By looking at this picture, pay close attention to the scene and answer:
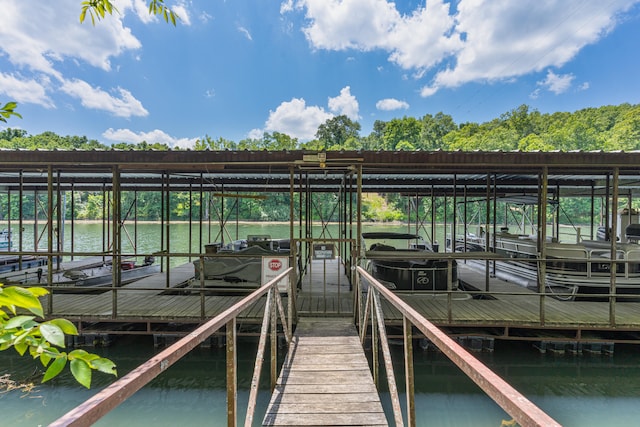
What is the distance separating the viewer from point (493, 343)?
5668 mm

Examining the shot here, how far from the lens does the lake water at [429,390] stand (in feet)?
13.5

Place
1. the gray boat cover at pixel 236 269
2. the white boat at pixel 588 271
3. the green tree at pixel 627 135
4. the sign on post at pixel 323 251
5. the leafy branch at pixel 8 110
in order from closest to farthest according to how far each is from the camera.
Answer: the leafy branch at pixel 8 110 < the sign on post at pixel 323 251 < the white boat at pixel 588 271 < the gray boat cover at pixel 236 269 < the green tree at pixel 627 135

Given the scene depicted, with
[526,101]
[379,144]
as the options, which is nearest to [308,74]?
[379,144]

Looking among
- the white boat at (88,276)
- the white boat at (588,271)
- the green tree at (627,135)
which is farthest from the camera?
the green tree at (627,135)

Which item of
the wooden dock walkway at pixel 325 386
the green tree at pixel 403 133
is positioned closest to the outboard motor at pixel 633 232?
the wooden dock walkway at pixel 325 386

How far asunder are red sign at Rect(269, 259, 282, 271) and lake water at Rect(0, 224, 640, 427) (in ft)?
5.33

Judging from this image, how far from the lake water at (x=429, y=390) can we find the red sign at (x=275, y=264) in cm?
162

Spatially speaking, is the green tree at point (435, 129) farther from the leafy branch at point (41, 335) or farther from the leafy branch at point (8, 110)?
the leafy branch at point (41, 335)

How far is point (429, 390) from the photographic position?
4.77m

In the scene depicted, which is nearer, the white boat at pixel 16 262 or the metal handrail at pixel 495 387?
the metal handrail at pixel 495 387

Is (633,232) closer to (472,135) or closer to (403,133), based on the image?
(403,133)

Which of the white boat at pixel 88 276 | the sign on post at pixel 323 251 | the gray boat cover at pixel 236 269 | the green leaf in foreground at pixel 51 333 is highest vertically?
the green leaf in foreground at pixel 51 333

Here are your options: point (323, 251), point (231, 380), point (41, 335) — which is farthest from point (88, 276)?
point (41, 335)

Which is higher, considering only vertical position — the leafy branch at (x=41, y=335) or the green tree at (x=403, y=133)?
the green tree at (x=403, y=133)
